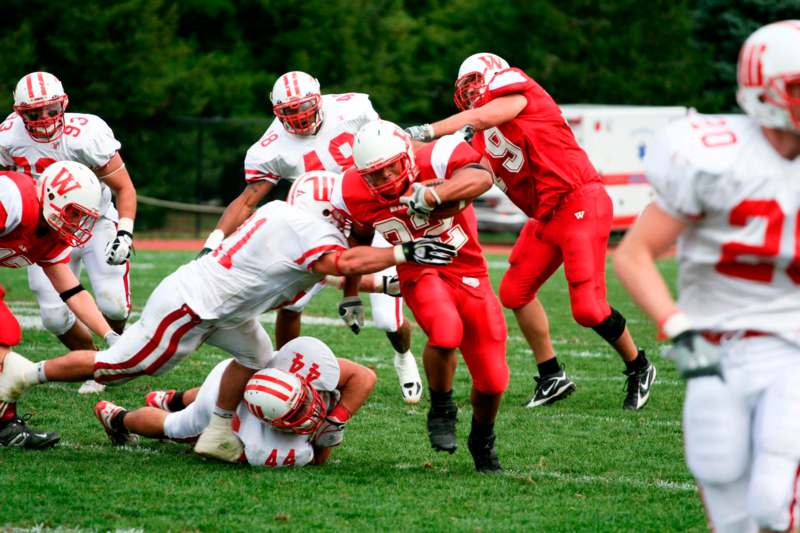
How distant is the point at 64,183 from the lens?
16.3 feet

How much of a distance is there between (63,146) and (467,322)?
265cm

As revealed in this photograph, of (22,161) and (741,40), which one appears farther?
(741,40)

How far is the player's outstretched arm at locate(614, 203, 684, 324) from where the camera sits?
288 cm

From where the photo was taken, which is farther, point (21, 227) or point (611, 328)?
point (611, 328)

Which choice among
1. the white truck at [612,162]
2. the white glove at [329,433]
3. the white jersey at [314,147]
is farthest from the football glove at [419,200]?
the white truck at [612,162]

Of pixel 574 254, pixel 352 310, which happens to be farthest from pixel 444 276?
pixel 574 254

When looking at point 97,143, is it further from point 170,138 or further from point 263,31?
point 263,31

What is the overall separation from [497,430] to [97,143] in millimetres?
2518

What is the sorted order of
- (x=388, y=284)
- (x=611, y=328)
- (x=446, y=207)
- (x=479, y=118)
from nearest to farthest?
(x=446, y=207), (x=479, y=118), (x=611, y=328), (x=388, y=284)

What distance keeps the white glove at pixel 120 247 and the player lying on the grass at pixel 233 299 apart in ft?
3.49

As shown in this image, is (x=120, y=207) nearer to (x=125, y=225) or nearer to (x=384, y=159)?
(x=125, y=225)

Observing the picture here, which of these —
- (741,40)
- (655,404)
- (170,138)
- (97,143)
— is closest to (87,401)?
(97,143)

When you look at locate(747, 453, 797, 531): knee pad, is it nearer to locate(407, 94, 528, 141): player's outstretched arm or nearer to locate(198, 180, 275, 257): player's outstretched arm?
locate(407, 94, 528, 141): player's outstretched arm

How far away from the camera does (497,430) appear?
17.3ft
